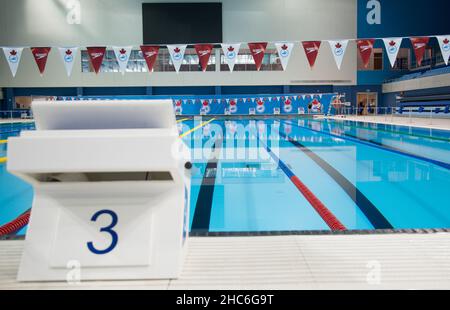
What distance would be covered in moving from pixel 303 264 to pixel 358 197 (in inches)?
92.9

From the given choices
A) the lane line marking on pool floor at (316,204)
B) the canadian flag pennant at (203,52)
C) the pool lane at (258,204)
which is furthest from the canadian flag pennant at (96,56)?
the lane line marking on pool floor at (316,204)

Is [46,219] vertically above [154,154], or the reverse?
[154,154]

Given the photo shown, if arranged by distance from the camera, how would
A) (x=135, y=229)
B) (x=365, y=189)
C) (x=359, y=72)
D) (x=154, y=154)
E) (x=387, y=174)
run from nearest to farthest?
(x=154, y=154)
(x=135, y=229)
(x=365, y=189)
(x=387, y=174)
(x=359, y=72)

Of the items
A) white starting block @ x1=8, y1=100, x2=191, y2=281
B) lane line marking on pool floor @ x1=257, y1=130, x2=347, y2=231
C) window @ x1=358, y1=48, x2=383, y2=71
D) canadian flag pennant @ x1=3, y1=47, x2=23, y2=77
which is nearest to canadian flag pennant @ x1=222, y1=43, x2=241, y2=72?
canadian flag pennant @ x1=3, y1=47, x2=23, y2=77

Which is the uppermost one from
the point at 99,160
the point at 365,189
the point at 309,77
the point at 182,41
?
the point at 182,41

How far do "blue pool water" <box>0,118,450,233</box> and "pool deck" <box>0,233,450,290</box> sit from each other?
0.94 metres

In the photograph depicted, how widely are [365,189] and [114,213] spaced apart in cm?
319

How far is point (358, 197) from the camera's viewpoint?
156 inches

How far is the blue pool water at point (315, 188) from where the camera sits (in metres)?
3.26

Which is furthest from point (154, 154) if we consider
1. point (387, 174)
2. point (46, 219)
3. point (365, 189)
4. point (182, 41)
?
point (182, 41)

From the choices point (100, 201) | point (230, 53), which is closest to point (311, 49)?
point (230, 53)

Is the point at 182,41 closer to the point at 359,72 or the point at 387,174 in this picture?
the point at 359,72

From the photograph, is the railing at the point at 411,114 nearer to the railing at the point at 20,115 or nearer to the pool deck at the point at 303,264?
the pool deck at the point at 303,264

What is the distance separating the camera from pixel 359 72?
24.2m
